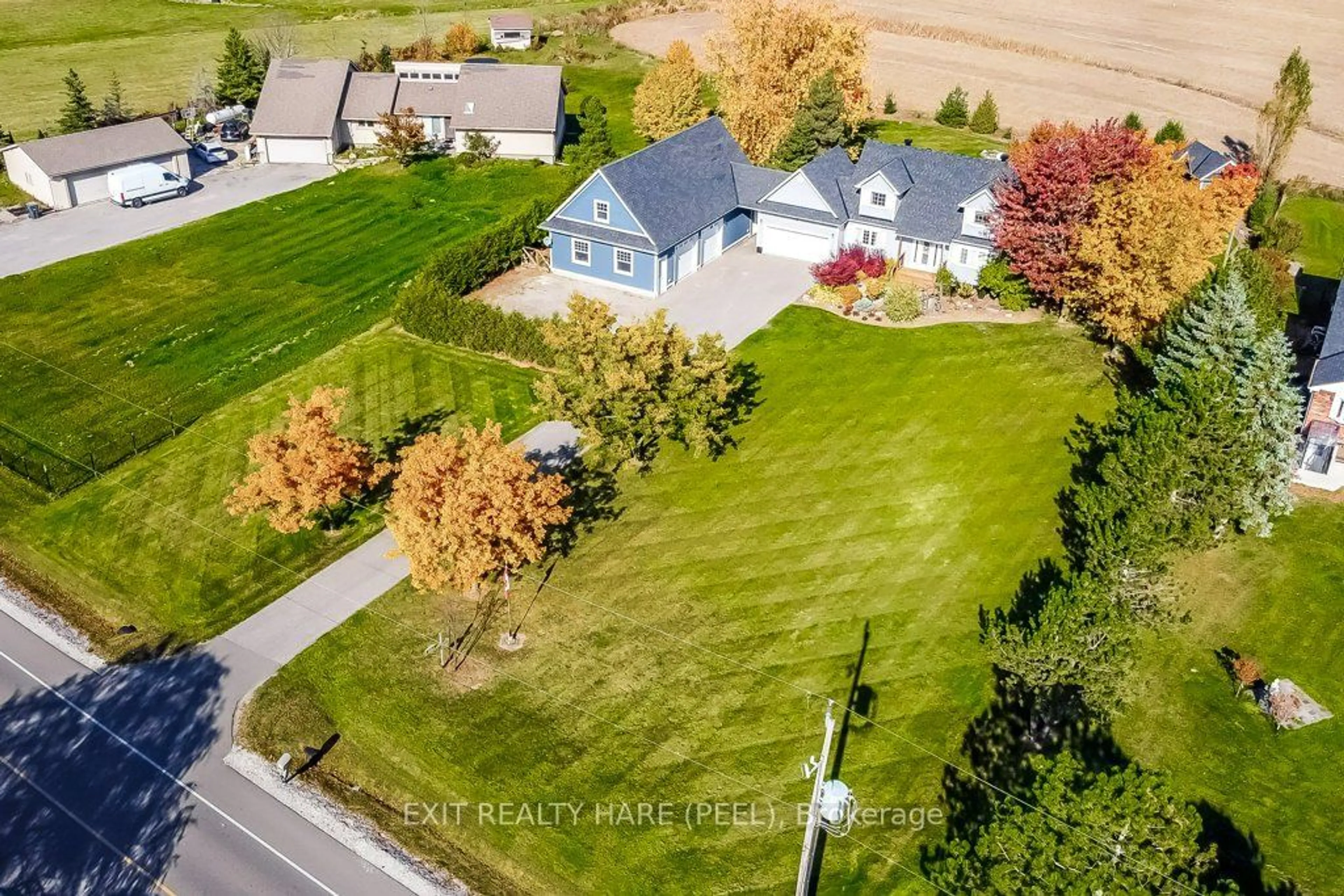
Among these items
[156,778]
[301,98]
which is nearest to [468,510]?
[156,778]

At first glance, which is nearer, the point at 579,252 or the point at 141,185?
the point at 579,252

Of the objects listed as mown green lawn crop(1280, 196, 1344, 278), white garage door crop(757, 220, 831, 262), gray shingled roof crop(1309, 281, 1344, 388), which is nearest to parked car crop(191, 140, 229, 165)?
white garage door crop(757, 220, 831, 262)

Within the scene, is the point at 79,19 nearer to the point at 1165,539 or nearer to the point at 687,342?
the point at 687,342

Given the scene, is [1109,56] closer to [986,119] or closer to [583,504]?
[986,119]

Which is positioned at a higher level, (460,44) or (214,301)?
(460,44)

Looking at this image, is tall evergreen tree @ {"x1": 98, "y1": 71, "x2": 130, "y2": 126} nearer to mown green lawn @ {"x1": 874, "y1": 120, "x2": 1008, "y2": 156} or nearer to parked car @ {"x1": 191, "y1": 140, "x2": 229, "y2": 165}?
parked car @ {"x1": 191, "y1": 140, "x2": 229, "y2": 165}

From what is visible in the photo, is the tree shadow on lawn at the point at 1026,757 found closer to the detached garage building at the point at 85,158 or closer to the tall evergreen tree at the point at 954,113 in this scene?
the tall evergreen tree at the point at 954,113

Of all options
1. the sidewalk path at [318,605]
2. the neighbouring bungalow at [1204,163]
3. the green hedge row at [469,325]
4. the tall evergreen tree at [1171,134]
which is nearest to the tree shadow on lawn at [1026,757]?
the sidewalk path at [318,605]
